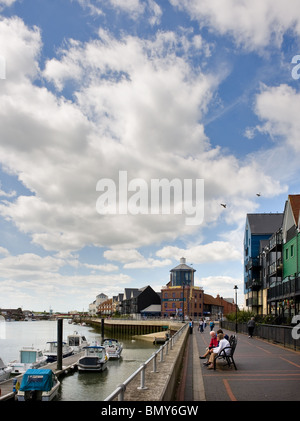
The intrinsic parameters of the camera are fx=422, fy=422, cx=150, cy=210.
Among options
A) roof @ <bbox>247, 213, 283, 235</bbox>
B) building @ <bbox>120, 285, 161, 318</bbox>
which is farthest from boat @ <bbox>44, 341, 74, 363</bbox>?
building @ <bbox>120, 285, 161, 318</bbox>

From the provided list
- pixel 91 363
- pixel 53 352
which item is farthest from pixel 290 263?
pixel 53 352

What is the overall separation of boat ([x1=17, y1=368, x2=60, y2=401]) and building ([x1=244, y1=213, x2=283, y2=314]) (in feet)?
133

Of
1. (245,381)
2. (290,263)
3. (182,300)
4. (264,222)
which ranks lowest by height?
(182,300)

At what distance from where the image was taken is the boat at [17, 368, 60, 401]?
22.3 meters

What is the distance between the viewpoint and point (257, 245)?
215 feet

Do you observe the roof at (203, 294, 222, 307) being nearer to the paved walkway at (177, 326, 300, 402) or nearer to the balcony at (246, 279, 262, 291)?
the balcony at (246, 279, 262, 291)

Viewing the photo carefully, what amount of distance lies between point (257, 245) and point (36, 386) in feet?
161

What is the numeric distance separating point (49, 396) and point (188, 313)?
9660 cm

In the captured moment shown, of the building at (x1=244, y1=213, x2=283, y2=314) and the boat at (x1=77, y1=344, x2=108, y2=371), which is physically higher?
the building at (x1=244, y1=213, x2=283, y2=314)

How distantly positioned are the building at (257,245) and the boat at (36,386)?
40.4 m

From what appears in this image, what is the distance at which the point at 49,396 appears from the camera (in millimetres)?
22703

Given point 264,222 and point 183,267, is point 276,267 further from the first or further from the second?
point 183,267
